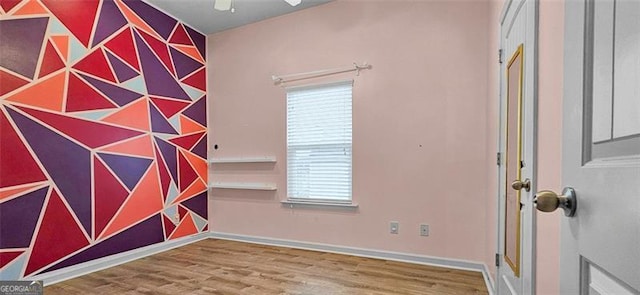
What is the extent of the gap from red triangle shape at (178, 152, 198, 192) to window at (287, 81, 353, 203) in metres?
1.37

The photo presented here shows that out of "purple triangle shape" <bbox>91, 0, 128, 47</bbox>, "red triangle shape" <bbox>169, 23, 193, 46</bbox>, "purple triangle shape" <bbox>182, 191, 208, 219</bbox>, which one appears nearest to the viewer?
"purple triangle shape" <bbox>91, 0, 128, 47</bbox>

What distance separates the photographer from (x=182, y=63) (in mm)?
3947

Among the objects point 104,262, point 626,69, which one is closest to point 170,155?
point 104,262

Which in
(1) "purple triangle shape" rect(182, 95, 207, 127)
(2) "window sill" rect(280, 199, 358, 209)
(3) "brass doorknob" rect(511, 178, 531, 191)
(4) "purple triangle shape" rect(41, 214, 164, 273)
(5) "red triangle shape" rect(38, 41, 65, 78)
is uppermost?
(5) "red triangle shape" rect(38, 41, 65, 78)

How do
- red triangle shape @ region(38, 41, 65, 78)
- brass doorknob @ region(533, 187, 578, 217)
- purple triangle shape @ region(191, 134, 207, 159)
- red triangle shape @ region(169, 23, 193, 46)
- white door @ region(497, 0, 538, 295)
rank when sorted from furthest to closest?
purple triangle shape @ region(191, 134, 207, 159), red triangle shape @ region(169, 23, 193, 46), red triangle shape @ region(38, 41, 65, 78), white door @ region(497, 0, 538, 295), brass doorknob @ region(533, 187, 578, 217)

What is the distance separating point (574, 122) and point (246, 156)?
373 cm

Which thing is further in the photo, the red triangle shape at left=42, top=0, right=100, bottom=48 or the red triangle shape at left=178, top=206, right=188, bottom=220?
the red triangle shape at left=178, top=206, right=188, bottom=220

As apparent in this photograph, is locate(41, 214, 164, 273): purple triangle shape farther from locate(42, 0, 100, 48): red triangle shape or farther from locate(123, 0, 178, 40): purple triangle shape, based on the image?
locate(123, 0, 178, 40): purple triangle shape

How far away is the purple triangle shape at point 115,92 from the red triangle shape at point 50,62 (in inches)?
8.3

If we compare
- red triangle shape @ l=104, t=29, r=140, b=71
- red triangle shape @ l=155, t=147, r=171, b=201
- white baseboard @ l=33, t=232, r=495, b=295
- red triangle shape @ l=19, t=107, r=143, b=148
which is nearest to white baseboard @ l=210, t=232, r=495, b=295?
white baseboard @ l=33, t=232, r=495, b=295

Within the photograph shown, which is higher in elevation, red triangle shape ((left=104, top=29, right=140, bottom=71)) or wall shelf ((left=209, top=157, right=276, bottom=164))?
red triangle shape ((left=104, top=29, right=140, bottom=71))

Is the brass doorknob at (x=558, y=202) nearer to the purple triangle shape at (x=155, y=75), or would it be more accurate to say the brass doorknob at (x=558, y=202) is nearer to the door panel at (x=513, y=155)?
the door panel at (x=513, y=155)

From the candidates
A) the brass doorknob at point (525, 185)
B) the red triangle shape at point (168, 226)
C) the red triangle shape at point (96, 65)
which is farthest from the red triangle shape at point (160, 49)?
the brass doorknob at point (525, 185)

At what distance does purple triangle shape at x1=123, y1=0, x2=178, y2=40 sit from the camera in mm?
3404
